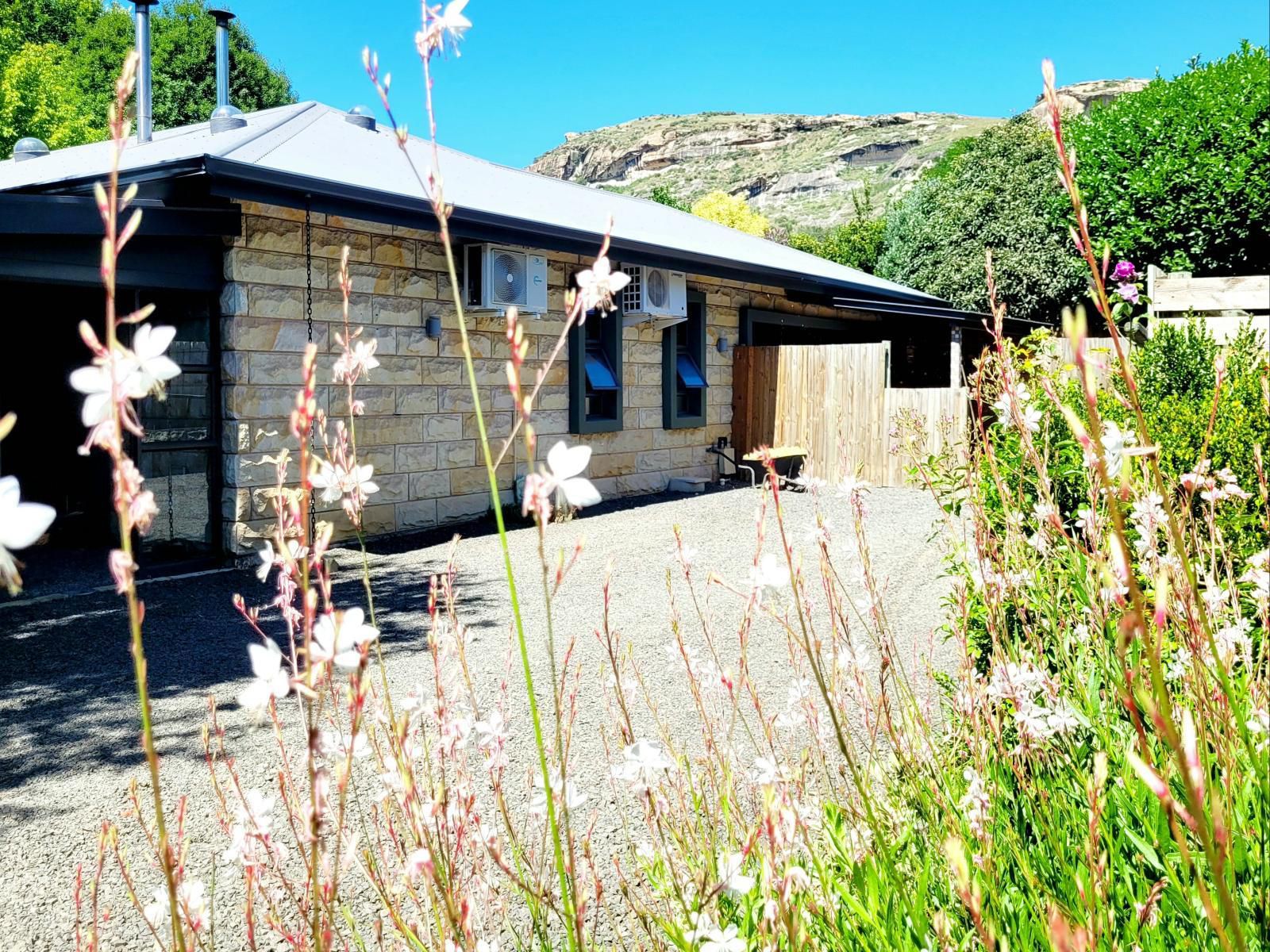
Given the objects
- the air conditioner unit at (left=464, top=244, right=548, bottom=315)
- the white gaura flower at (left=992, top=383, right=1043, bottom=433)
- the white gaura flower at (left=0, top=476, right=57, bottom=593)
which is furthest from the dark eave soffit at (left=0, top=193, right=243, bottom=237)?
the white gaura flower at (left=0, top=476, right=57, bottom=593)

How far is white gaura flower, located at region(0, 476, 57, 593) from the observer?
0.60 m

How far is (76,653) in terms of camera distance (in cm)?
539

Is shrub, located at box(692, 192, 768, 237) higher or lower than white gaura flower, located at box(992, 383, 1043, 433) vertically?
higher

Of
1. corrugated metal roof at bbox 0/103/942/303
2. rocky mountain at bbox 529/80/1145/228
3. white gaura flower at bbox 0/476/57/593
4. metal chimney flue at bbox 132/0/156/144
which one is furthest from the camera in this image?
rocky mountain at bbox 529/80/1145/228

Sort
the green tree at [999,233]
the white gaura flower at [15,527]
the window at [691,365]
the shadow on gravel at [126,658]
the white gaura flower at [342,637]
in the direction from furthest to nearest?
1. the green tree at [999,233]
2. the window at [691,365]
3. the shadow on gravel at [126,658]
4. the white gaura flower at [342,637]
5. the white gaura flower at [15,527]

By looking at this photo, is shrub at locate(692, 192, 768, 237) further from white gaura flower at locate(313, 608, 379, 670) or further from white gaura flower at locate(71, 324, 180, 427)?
white gaura flower at locate(71, 324, 180, 427)

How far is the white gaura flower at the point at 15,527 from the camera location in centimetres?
60

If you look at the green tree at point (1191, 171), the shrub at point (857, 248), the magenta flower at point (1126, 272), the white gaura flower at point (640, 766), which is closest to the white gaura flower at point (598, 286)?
the white gaura flower at point (640, 766)

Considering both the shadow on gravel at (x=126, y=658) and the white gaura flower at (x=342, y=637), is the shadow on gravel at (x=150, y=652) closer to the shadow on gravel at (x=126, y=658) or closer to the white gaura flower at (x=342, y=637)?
the shadow on gravel at (x=126, y=658)

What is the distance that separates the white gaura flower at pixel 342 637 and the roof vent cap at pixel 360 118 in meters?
11.9

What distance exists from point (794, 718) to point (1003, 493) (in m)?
0.65

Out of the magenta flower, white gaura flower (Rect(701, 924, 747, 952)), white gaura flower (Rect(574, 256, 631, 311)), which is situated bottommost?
white gaura flower (Rect(701, 924, 747, 952))

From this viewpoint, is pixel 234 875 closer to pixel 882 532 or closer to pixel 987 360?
pixel 987 360

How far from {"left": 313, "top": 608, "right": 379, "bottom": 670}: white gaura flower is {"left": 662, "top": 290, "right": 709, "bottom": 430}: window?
1149 cm
